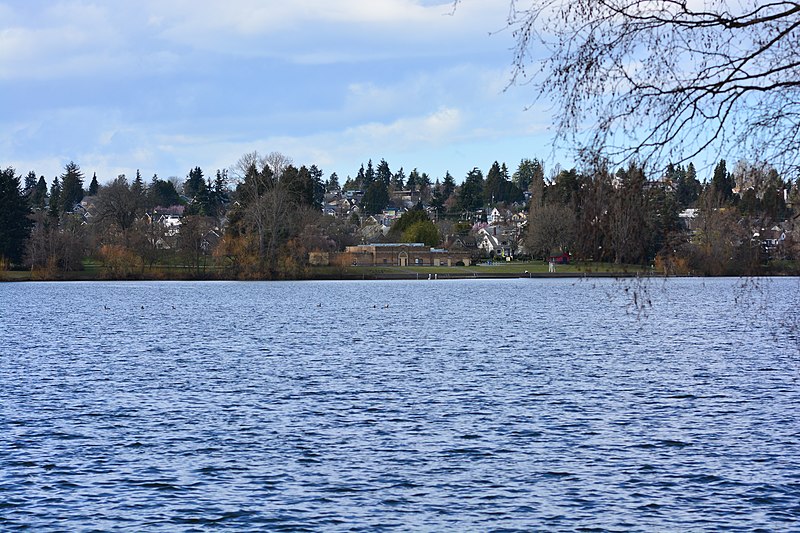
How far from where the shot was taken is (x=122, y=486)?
20.2 metres

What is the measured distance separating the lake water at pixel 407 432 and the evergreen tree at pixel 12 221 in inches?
3442

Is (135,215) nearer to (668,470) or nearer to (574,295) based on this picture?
(574,295)

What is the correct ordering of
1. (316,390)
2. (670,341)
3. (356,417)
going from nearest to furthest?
1. (356,417)
2. (316,390)
3. (670,341)

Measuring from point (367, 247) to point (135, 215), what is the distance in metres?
46.8

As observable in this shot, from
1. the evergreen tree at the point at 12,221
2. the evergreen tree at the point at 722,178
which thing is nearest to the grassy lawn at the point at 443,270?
the evergreen tree at the point at 12,221

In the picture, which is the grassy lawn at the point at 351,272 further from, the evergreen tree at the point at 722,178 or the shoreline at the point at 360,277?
the evergreen tree at the point at 722,178

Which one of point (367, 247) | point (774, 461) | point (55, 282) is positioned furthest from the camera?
point (367, 247)

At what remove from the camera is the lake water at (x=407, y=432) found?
18.2m

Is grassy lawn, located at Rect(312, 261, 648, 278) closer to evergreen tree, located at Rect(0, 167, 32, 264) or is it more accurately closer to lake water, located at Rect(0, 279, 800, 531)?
evergreen tree, located at Rect(0, 167, 32, 264)

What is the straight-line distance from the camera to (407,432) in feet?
84.6

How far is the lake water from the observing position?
59.7 ft

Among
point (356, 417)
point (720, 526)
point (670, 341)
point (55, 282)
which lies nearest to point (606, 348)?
point (670, 341)

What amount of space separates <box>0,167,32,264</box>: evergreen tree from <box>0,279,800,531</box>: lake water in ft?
287

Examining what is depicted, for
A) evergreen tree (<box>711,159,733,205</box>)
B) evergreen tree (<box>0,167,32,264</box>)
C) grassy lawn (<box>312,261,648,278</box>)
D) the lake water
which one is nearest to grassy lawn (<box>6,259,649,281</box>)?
grassy lawn (<box>312,261,648,278</box>)
